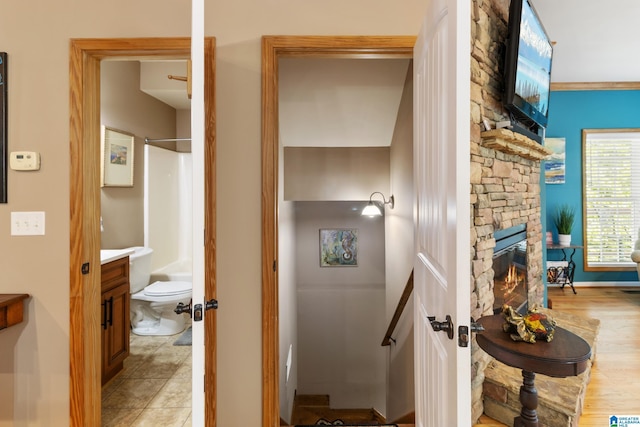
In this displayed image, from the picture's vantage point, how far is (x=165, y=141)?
3.88 meters

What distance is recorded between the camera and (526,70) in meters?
2.20

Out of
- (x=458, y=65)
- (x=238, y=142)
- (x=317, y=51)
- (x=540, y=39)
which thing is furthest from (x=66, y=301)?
(x=540, y=39)

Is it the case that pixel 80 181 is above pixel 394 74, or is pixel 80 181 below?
below

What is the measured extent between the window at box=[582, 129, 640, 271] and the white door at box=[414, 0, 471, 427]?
4.55 m

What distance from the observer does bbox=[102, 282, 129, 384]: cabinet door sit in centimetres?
224

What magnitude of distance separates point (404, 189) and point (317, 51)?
5.06 feet

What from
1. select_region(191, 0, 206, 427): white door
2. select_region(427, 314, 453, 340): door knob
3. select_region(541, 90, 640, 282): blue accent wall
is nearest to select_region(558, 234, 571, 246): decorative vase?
select_region(541, 90, 640, 282): blue accent wall

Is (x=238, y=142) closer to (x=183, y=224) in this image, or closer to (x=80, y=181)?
(x=80, y=181)

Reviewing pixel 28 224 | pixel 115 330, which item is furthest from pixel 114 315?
pixel 28 224

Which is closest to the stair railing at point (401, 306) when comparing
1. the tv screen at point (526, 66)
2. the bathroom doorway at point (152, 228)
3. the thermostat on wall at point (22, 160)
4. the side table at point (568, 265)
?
the tv screen at point (526, 66)

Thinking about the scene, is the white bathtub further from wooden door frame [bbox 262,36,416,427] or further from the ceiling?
wooden door frame [bbox 262,36,416,427]

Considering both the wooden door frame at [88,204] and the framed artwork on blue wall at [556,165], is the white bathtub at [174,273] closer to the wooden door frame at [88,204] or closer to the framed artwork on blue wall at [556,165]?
the wooden door frame at [88,204]

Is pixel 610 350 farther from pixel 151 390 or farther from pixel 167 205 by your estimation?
pixel 167 205

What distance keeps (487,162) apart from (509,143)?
20 centimetres
